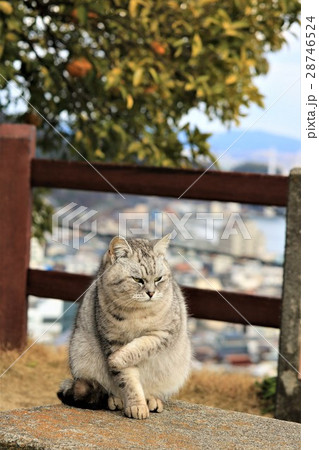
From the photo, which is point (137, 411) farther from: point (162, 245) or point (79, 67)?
point (79, 67)

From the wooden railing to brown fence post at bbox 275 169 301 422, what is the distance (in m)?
0.13

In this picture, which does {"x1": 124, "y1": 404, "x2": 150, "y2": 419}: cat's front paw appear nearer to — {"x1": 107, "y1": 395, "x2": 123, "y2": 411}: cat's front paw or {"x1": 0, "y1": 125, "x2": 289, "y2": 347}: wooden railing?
{"x1": 107, "y1": 395, "x2": 123, "y2": 411}: cat's front paw

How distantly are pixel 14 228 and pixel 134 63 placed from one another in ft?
3.84

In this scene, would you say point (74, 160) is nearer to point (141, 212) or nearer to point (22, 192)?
point (22, 192)

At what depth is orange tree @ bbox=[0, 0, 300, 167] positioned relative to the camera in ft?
14.7

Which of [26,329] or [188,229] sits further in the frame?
[26,329]

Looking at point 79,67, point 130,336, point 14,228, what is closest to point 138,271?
point 130,336

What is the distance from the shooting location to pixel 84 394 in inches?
96.2

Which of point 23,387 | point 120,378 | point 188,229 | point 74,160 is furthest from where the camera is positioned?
point 74,160

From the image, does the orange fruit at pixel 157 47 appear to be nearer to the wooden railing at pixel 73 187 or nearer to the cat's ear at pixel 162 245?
the wooden railing at pixel 73 187

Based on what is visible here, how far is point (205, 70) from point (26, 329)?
188 centimetres

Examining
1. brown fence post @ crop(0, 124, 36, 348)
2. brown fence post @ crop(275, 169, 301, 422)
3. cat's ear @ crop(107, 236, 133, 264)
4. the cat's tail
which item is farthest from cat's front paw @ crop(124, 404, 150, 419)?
brown fence post @ crop(0, 124, 36, 348)
